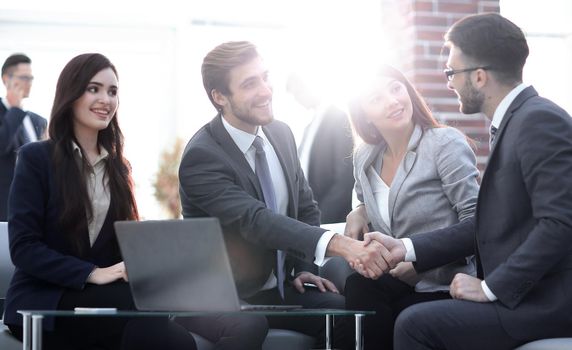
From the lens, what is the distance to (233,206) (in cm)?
337

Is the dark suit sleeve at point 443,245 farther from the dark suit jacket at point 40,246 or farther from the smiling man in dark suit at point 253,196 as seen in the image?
the dark suit jacket at point 40,246

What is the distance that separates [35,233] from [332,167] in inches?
86.2

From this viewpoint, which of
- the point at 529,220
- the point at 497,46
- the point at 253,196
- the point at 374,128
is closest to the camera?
the point at 529,220

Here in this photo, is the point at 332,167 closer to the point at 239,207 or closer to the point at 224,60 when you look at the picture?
the point at 224,60

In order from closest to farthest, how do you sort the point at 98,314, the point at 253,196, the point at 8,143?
the point at 98,314 < the point at 253,196 < the point at 8,143

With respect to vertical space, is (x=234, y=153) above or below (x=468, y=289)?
above

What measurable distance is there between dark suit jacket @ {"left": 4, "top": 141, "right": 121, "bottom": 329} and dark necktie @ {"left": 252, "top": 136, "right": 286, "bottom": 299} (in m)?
0.56

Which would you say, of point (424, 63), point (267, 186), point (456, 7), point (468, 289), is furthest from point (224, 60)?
point (456, 7)

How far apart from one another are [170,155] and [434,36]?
4.18 m

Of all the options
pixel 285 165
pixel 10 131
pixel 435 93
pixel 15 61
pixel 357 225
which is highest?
pixel 15 61

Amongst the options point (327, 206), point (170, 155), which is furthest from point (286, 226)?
point (170, 155)

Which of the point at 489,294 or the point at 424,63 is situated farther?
the point at 424,63

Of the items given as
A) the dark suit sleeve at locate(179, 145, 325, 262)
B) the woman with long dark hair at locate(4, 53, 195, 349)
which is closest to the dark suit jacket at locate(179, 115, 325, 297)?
the dark suit sleeve at locate(179, 145, 325, 262)

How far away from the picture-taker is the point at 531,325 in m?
2.73
